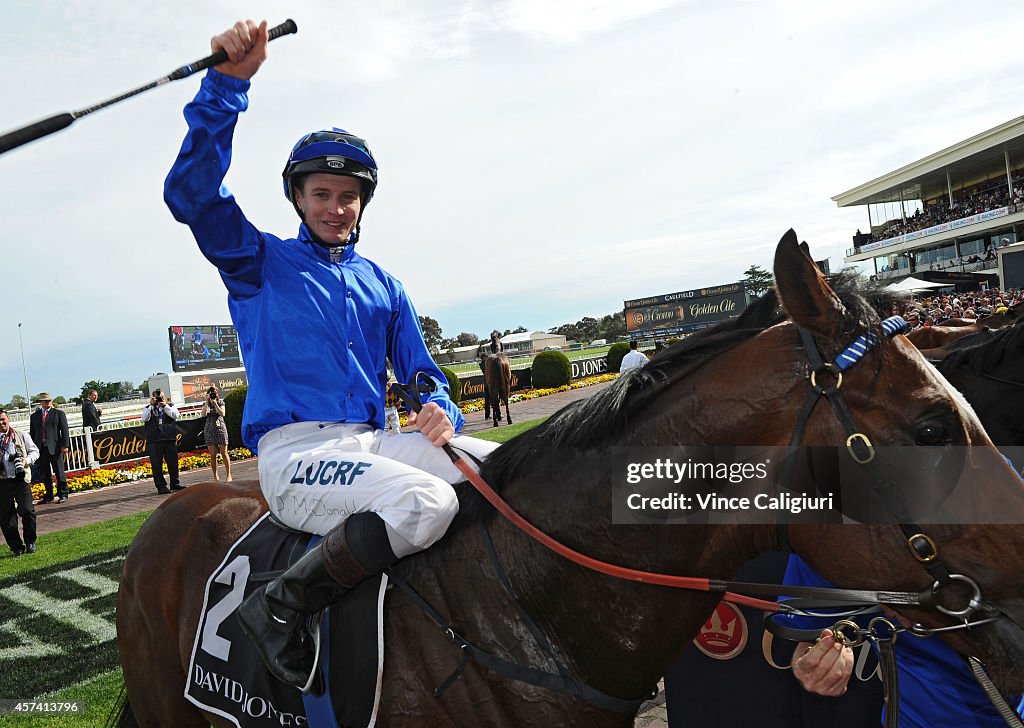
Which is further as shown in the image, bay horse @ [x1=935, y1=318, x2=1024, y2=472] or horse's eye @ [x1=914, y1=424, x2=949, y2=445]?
bay horse @ [x1=935, y1=318, x2=1024, y2=472]

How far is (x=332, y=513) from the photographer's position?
1992 mm

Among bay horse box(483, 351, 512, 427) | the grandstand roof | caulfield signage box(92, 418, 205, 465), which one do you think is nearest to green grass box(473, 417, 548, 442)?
bay horse box(483, 351, 512, 427)

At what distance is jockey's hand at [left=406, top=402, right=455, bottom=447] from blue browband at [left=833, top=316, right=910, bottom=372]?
3.64 ft

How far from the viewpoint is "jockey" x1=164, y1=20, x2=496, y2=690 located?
184cm

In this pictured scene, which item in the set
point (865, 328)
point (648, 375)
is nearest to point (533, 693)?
point (648, 375)

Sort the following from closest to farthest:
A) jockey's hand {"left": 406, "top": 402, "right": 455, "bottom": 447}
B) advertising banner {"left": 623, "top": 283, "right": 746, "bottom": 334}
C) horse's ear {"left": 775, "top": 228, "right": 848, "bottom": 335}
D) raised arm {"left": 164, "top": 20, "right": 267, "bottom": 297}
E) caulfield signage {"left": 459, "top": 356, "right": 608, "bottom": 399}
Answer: horse's ear {"left": 775, "top": 228, "right": 848, "bottom": 335} < raised arm {"left": 164, "top": 20, "right": 267, "bottom": 297} < jockey's hand {"left": 406, "top": 402, "right": 455, "bottom": 447} < caulfield signage {"left": 459, "top": 356, "right": 608, "bottom": 399} < advertising banner {"left": 623, "top": 283, "right": 746, "bottom": 334}

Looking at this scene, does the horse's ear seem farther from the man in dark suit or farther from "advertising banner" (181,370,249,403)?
"advertising banner" (181,370,249,403)

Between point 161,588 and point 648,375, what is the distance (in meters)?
2.25

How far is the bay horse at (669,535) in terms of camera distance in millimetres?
1372

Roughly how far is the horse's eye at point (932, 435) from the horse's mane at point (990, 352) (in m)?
2.53

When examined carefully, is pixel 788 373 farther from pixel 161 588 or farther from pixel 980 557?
pixel 161 588

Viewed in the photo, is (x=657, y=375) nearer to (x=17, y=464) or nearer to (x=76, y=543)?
(x=17, y=464)

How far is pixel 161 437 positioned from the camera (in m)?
12.4

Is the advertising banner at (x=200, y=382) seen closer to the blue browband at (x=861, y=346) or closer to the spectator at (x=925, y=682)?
the spectator at (x=925, y=682)
